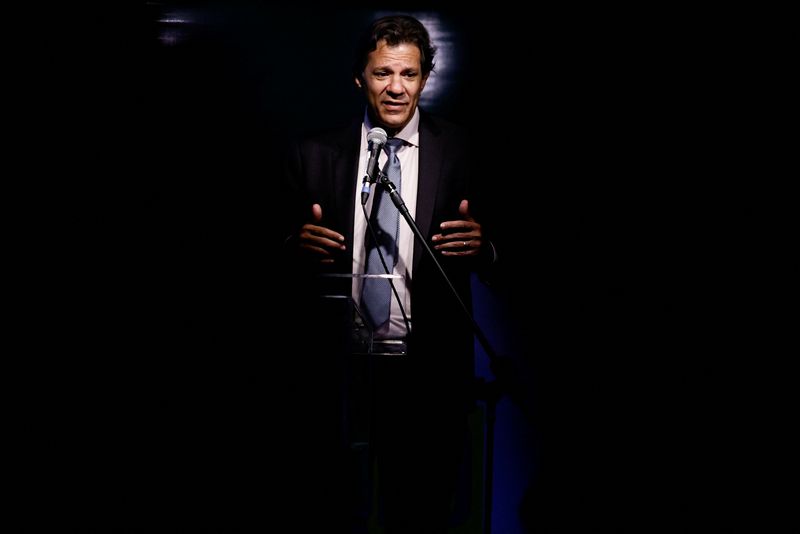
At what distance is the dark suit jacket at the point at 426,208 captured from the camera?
2045 millimetres

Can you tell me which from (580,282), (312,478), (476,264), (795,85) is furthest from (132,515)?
(795,85)

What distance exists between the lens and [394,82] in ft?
7.27

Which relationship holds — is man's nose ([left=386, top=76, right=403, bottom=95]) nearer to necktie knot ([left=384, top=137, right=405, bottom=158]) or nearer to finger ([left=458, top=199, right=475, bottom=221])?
necktie knot ([left=384, top=137, right=405, bottom=158])

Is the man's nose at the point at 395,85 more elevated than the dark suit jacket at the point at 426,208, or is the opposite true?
the man's nose at the point at 395,85

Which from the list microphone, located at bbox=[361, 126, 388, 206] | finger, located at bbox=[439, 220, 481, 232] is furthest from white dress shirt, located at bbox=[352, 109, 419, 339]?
microphone, located at bbox=[361, 126, 388, 206]

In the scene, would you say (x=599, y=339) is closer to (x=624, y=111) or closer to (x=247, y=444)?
(x=624, y=111)

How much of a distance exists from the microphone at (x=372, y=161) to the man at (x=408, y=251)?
0.81ft

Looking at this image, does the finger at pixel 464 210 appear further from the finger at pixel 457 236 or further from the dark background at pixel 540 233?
the dark background at pixel 540 233

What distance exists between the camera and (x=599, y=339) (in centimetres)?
274

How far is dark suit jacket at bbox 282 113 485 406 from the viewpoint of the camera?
2.04 m

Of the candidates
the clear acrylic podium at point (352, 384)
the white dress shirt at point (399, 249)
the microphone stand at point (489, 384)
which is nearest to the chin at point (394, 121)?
the white dress shirt at point (399, 249)

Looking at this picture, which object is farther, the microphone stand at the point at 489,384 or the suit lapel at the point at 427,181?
the suit lapel at the point at 427,181

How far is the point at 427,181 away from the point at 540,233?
0.85 meters

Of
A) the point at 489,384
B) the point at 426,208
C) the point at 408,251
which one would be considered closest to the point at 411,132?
the point at 426,208
